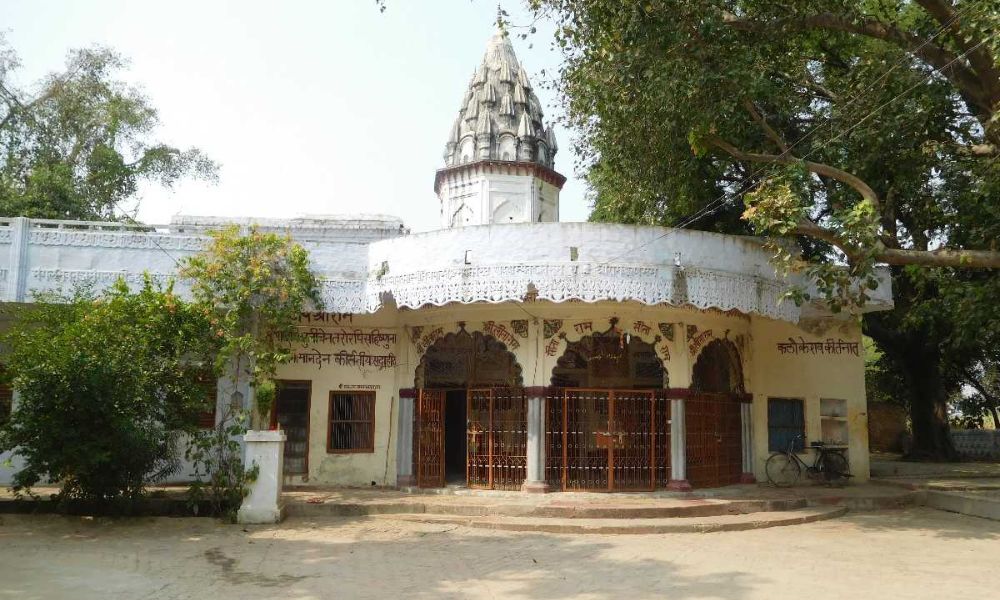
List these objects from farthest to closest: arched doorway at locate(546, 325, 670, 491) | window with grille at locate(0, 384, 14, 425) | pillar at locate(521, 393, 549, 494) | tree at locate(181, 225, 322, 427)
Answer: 1. window with grille at locate(0, 384, 14, 425)
2. arched doorway at locate(546, 325, 670, 491)
3. pillar at locate(521, 393, 549, 494)
4. tree at locate(181, 225, 322, 427)

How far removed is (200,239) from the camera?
1291 cm

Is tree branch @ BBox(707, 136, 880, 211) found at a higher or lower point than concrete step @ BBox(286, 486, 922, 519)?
higher

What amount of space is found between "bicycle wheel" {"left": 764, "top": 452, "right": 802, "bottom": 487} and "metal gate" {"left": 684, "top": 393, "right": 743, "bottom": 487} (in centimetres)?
63

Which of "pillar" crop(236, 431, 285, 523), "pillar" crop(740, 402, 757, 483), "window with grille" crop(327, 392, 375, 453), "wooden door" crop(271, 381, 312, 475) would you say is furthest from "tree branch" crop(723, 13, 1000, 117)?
"wooden door" crop(271, 381, 312, 475)

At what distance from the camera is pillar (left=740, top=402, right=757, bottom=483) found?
46.5 ft

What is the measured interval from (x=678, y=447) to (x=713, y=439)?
1.27 metres

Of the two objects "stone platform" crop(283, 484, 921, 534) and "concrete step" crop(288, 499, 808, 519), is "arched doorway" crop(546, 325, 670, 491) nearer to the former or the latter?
"stone platform" crop(283, 484, 921, 534)

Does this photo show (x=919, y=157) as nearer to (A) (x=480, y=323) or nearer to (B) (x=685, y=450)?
(B) (x=685, y=450)

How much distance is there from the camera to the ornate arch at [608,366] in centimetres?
1364

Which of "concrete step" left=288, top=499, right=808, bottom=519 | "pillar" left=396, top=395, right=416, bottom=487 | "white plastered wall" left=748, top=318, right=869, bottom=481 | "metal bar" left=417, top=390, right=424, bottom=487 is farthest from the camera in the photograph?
"white plastered wall" left=748, top=318, right=869, bottom=481

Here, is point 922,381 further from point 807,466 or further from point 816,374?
point 807,466

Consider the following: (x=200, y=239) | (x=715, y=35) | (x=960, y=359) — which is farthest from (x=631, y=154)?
(x=960, y=359)

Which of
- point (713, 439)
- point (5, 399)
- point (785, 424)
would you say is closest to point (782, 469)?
point (785, 424)

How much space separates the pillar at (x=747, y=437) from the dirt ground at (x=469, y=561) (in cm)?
329
